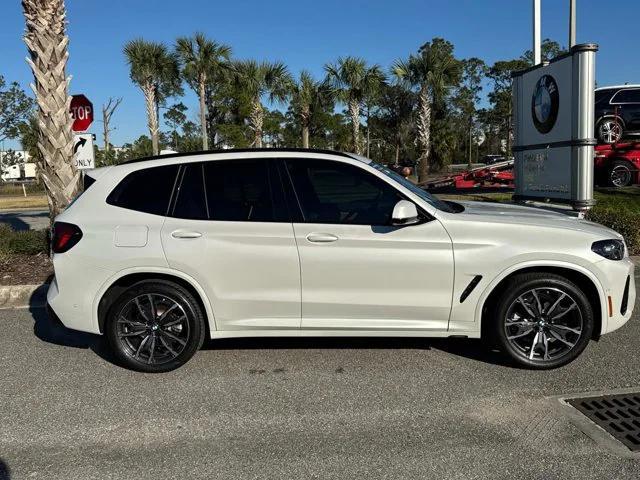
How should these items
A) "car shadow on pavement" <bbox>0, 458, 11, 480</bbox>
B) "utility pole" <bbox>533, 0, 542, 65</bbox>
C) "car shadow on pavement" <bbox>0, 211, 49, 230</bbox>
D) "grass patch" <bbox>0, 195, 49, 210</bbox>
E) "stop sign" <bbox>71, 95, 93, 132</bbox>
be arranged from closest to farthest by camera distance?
1. "car shadow on pavement" <bbox>0, 458, 11, 480</bbox>
2. "stop sign" <bbox>71, 95, 93, 132</bbox>
3. "utility pole" <bbox>533, 0, 542, 65</bbox>
4. "car shadow on pavement" <bbox>0, 211, 49, 230</bbox>
5. "grass patch" <bbox>0, 195, 49, 210</bbox>

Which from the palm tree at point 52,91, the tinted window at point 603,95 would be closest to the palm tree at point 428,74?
the tinted window at point 603,95

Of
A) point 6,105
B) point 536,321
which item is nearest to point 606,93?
point 536,321

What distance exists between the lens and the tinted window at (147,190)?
465 cm

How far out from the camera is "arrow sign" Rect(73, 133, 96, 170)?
1021 centimetres

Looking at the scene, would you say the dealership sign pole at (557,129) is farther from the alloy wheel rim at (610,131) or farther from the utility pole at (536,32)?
the alloy wheel rim at (610,131)

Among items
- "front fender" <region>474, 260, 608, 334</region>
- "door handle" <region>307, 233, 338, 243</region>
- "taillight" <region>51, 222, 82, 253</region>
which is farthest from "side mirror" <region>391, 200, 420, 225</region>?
"taillight" <region>51, 222, 82, 253</region>

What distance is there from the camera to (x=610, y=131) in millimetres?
14719

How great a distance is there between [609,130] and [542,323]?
1221 centimetres

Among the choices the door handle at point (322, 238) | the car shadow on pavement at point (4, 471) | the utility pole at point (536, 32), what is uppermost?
the utility pole at point (536, 32)

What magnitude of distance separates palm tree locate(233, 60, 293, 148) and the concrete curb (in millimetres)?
27140

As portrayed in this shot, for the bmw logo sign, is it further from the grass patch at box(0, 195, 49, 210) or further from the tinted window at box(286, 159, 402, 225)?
the grass patch at box(0, 195, 49, 210)

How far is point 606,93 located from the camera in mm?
15461

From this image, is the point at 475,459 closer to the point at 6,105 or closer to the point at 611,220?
the point at 611,220

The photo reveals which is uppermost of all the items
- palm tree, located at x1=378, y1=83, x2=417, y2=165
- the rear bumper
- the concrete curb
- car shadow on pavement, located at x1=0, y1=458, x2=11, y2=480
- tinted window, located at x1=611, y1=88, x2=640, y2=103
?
palm tree, located at x1=378, y1=83, x2=417, y2=165
